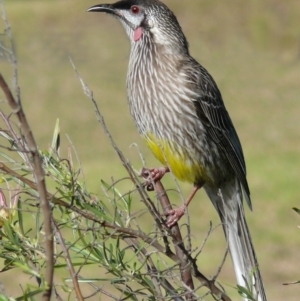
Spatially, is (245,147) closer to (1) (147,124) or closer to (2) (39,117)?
(2) (39,117)

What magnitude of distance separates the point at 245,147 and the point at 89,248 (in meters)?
13.1

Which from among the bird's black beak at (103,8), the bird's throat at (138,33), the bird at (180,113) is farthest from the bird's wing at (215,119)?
the bird's black beak at (103,8)

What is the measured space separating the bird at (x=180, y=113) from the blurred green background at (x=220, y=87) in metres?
6.15

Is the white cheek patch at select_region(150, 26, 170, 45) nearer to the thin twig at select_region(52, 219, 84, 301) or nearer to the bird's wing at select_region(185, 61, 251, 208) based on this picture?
the bird's wing at select_region(185, 61, 251, 208)

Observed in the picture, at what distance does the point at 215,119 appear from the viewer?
4062 millimetres

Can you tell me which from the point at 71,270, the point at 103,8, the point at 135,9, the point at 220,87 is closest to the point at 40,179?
the point at 71,270

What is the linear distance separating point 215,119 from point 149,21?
68 cm

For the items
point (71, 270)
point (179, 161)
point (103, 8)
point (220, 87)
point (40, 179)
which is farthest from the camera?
point (220, 87)

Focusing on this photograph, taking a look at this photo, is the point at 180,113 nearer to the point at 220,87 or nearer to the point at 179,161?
the point at 179,161

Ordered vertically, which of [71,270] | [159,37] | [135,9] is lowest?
[71,270]

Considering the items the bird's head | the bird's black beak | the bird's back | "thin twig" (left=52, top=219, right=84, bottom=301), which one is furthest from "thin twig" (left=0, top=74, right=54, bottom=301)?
the bird's head

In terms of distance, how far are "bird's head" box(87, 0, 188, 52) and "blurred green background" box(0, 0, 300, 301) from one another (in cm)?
641

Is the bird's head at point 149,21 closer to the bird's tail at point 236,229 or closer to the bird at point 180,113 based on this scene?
the bird at point 180,113

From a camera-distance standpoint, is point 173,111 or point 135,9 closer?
point 173,111
